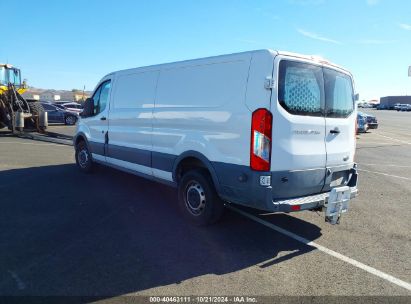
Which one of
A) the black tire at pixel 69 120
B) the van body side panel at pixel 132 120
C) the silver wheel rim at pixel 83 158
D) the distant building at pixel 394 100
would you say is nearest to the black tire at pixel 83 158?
the silver wheel rim at pixel 83 158

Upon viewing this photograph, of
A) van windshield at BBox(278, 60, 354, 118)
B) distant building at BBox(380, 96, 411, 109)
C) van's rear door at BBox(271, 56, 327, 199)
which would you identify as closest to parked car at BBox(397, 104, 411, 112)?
distant building at BBox(380, 96, 411, 109)

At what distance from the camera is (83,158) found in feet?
28.1

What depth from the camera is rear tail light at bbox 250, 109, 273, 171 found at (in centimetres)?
419

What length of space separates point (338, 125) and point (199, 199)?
219 centimetres

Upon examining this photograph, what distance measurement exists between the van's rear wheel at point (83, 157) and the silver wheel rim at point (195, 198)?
12.6 ft

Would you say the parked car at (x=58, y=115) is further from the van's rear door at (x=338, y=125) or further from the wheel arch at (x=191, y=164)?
the van's rear door at (x=338, y=125)

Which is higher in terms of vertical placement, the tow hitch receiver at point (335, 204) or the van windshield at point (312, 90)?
the van windshield at point (312, 90)

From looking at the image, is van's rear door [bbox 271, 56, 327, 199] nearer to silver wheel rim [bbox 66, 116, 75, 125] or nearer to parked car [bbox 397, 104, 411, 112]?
silver wheel rim [bbox 66, 116, 75, 125]

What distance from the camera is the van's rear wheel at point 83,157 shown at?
8.33 meters

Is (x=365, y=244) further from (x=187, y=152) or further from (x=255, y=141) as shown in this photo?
(x=187, y=152)

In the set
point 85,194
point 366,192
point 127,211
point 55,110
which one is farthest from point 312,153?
point 55,110

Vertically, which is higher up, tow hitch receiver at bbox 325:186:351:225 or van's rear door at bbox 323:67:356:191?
van's rear door at bbox 323:67:356:191

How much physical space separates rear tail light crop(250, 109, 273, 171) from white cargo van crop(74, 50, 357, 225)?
1cm

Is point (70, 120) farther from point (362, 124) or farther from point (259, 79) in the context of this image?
point (259, 79)
